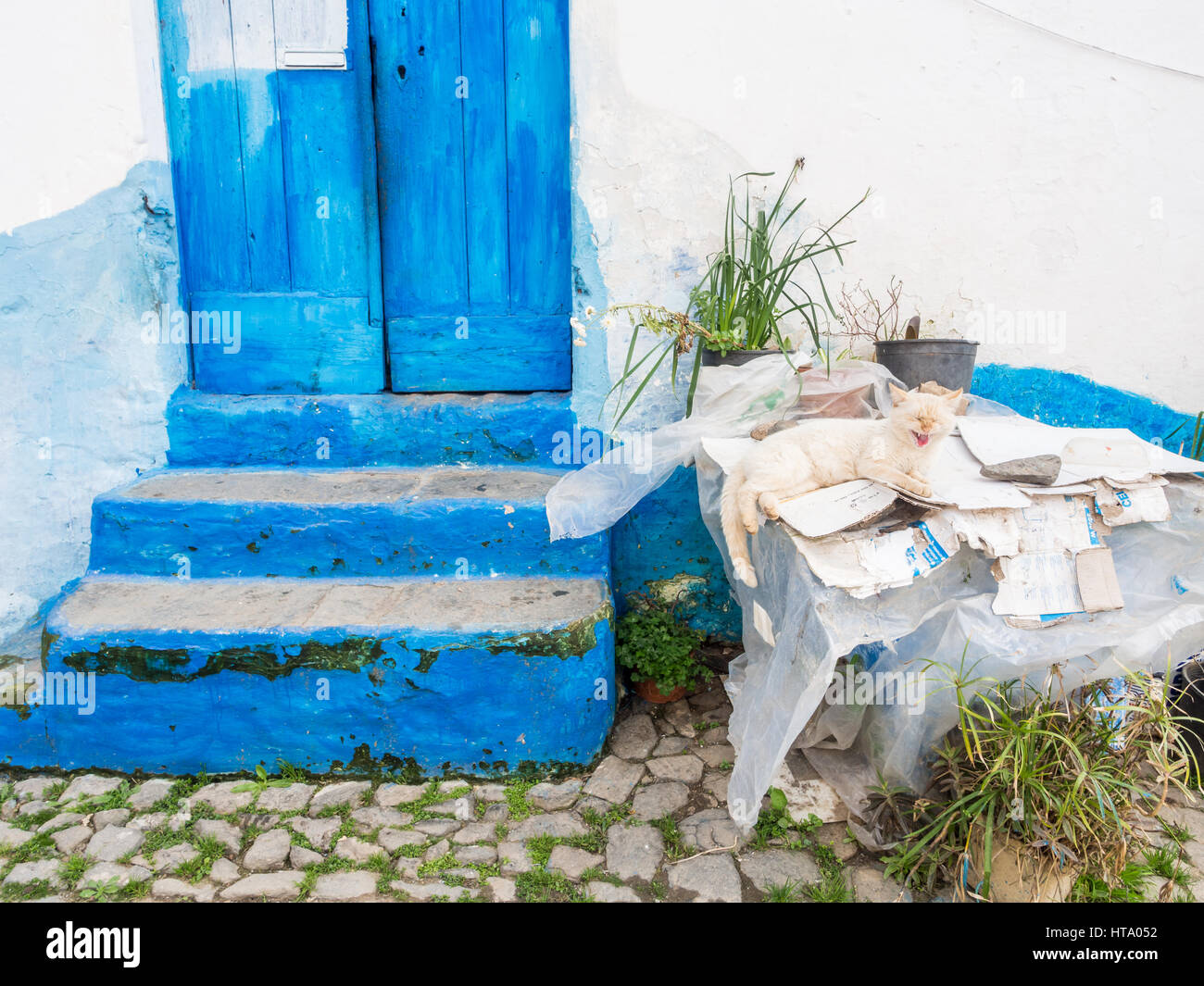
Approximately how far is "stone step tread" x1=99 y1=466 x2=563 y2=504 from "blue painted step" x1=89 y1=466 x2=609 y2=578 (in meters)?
0.01

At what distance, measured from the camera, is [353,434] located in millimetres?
3490

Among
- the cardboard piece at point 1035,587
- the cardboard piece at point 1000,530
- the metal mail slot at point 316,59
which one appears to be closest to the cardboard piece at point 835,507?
the cardboard piece at point 1000,530

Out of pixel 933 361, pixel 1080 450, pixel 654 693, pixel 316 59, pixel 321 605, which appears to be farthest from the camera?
pixel 316 59

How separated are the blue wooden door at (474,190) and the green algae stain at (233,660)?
1552 millimetres

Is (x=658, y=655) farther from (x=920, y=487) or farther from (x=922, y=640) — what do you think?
(x=920, y=487)

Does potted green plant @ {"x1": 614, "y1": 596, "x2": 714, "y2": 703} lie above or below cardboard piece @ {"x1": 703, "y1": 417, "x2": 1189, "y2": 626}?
below

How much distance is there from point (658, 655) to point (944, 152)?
239 centimetres

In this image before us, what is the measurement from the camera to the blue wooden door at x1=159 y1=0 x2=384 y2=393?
3.40m

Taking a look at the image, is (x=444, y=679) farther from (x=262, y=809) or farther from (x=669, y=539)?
(x=669, y=539)

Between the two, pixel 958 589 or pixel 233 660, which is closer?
pixel 958 589

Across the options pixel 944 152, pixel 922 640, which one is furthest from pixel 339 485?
pixel 944 152

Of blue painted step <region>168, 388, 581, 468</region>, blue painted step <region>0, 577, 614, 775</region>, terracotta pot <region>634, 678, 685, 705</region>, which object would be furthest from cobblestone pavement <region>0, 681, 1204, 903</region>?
blue painted step <region>168, 388, 581, 468</region>

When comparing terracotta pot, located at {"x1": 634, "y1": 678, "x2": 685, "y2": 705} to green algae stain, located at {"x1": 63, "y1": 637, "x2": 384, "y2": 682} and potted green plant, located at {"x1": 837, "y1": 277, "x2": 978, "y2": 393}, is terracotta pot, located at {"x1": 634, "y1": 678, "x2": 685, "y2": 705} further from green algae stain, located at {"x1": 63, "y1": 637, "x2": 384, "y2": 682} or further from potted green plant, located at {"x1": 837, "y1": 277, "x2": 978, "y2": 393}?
potted green plant, located at {"x1": 837, "y1": 277, "x2": 978, "y2": 393}

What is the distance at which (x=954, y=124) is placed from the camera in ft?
10.3
